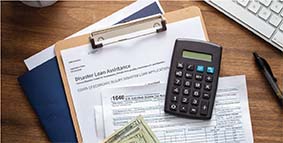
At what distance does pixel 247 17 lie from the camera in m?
0.83

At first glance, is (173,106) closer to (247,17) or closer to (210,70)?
(210,70)

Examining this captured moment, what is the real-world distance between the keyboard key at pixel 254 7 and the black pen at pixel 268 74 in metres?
0.07

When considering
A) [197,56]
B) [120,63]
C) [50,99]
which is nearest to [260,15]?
[197,56]

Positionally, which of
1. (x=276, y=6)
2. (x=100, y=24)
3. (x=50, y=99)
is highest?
(x=276, y=6)

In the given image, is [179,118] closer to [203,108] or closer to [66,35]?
[203,108]

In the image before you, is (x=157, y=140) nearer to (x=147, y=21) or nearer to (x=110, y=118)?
(x=110, y=118)

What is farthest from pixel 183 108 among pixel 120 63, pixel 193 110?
pixel 120 63

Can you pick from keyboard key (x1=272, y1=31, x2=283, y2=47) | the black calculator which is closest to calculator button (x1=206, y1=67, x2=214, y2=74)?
the black calculator

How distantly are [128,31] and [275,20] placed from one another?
0.74 feet

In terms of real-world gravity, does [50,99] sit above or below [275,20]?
below

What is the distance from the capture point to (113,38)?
84 cm

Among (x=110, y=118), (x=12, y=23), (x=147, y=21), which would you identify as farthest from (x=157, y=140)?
(x=12, y=23)

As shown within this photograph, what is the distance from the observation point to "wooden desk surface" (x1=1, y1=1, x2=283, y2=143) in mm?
822

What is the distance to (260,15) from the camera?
830mm
